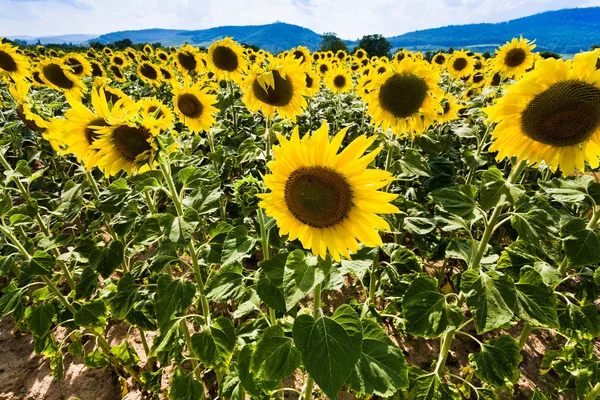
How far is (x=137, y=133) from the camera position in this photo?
2.12m

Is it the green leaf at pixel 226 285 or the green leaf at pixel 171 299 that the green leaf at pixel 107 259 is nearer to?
the green leaf at pixel 171 299

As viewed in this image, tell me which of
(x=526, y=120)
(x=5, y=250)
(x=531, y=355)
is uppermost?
(x=526, y=120)

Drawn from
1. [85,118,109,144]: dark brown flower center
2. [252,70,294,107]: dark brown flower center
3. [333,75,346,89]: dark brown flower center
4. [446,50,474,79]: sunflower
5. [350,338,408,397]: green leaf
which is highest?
[446,50,474,79]: sunflower

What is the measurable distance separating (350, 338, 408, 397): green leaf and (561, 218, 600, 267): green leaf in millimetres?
1189

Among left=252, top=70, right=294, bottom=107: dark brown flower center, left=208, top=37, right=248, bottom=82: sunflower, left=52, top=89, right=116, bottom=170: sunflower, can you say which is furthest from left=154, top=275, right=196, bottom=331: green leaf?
left=208, top=37, right=248, bottom=82: sunflower

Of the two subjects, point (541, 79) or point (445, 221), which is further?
point (445, 221)

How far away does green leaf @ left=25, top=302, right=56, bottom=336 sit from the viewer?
9.15ft

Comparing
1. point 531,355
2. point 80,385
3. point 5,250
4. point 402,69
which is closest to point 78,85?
point 5,250

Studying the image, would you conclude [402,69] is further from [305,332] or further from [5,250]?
[5,250]

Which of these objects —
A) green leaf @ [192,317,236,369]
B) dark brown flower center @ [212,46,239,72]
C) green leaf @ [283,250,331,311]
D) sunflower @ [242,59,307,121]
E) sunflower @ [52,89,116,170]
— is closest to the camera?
green leaf @ [283,250,331,311]

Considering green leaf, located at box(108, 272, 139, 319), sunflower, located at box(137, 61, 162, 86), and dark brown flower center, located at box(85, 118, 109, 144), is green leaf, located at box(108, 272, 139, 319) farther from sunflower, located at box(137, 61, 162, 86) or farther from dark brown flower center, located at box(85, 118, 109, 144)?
sunflower, located at box(137, 61, 162, 86)

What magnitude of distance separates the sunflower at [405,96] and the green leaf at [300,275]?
2.07m

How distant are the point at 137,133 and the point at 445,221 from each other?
7.04 ft

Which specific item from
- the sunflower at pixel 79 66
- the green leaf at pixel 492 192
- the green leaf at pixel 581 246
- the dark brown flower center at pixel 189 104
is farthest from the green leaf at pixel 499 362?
the sunflower at pixel 79 66
